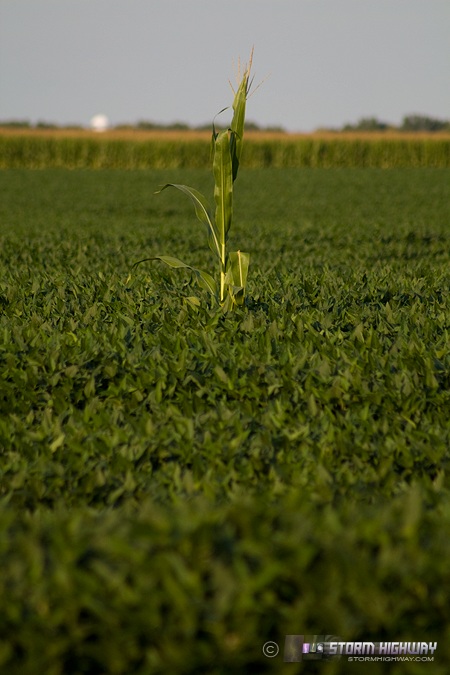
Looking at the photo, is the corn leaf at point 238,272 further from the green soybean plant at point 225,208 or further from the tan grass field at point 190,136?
the tan grass field at point 190,136

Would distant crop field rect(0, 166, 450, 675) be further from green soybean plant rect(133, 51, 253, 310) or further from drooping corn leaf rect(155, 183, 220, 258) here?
drooping corn leaf rect(155, 183, 220, 258)

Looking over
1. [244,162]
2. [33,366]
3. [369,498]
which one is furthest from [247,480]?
[244,162]

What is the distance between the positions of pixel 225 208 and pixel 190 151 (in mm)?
43936

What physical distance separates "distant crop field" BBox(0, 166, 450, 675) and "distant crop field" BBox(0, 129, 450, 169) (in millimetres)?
41596

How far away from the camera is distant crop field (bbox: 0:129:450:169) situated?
49.0 meters

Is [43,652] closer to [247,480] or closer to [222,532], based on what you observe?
[222,532]

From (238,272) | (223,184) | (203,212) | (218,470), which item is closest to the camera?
(218,470)

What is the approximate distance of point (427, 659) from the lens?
7.50 feet

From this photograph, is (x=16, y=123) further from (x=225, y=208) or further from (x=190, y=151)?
(x=225, y=208)

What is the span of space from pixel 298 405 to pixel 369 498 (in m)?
0.90

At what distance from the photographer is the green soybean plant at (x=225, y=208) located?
5644 millimetres

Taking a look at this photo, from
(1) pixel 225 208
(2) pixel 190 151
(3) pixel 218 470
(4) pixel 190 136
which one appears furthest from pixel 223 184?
(4) pixel 190 136

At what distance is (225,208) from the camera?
5977 millimetres

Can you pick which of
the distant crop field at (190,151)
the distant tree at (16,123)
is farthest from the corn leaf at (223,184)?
the distant tree at (16,123)
